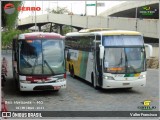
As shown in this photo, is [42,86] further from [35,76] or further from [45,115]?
[45,115]

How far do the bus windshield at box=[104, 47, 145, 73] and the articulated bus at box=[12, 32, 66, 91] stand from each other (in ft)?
6.50

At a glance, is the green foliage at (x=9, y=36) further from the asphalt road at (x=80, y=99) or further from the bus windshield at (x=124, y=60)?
the bus windshield at (x=124, y=60)

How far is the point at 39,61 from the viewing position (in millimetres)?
14383

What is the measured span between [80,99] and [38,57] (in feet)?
7.20

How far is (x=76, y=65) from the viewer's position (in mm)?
20312

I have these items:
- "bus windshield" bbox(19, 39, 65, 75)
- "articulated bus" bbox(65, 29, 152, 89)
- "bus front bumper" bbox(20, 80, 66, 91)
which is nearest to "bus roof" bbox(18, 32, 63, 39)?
"bus windshield" bbox(19, 39, 65, 75)

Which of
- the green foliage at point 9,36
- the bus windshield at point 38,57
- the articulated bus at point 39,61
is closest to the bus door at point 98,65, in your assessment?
the articulated bus at point 39,61

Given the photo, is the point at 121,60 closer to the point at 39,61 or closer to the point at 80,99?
the point at 80,99

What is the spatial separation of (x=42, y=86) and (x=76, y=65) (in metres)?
6.18

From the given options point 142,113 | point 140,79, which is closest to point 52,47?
point 140,79

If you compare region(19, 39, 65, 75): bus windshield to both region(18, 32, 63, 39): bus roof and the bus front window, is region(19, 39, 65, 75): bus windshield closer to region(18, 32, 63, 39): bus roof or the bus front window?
region(18, 32, 63, 39): bus roof

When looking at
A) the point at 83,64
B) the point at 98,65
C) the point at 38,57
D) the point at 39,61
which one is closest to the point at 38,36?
the point at 38,57

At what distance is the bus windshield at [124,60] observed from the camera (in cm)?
1527

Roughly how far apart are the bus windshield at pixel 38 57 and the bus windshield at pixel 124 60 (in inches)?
86.0
